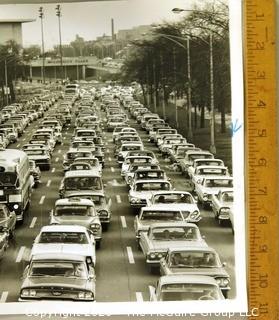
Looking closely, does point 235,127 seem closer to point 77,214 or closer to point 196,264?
point 196,264

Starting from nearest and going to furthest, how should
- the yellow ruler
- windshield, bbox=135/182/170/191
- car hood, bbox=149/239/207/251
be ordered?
the yellow ruler → car hood, bbox=149/239/207/251 → windshield, bbox=135/182/170/191

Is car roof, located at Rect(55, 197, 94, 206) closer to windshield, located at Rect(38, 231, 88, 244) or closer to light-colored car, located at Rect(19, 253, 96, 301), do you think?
windshield, located at Rect(38, 231, 88, 244)

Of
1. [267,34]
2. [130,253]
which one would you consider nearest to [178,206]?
[130,253]

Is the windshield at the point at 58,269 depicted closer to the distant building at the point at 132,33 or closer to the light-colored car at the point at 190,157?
the light-colored car at the point at 190,157

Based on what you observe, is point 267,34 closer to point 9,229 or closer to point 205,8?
point 205,8

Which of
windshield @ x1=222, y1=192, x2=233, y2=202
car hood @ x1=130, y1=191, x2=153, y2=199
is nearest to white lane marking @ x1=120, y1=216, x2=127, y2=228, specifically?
car hood @ x1=130, y1=191, x2=153, y2=199

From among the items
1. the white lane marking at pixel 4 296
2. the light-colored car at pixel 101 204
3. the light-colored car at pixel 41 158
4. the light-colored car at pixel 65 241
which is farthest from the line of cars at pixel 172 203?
the white lane marking at pixel 4 296

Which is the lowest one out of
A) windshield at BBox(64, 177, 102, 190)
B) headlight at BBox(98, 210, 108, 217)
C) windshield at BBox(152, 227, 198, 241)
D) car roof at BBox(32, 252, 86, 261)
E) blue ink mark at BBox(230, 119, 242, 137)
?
car roof at BBox(32, 252, 86, 261)
